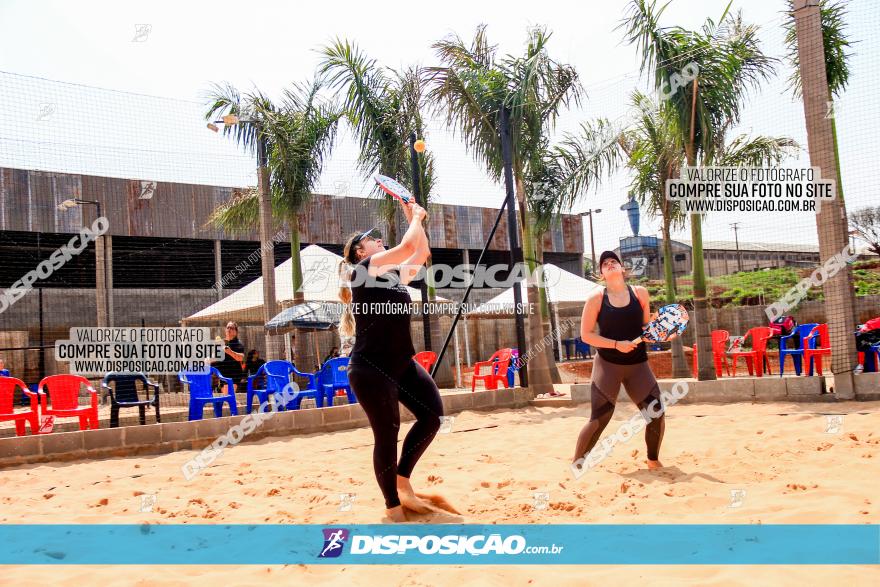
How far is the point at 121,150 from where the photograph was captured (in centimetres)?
855

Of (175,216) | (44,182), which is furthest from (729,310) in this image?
(44,182)

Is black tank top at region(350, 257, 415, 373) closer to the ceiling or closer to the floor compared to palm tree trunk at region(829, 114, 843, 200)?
closer to the floor

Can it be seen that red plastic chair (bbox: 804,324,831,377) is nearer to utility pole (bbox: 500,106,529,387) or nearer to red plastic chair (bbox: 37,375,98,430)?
utility pole (bbox: 500,106,529,387)

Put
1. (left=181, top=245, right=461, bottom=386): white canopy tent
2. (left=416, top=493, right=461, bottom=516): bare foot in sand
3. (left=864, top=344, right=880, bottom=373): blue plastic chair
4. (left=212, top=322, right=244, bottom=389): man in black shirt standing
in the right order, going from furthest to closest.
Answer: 1. (left=181, top=245, right=461, bottom=386): white canopy tent
2. (left=212, top=322, right=244, bottom=389): man in black shirt standing
3. (left=864, top=344, right=880, bottom=373): blue plastic chair
4. (left=416, top=493, right=461, bottom=516): bare foot in sand

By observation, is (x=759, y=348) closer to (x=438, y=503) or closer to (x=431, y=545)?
(x=438, y=503)

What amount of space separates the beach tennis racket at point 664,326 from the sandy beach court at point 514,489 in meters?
0.87

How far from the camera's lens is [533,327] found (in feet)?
33.1

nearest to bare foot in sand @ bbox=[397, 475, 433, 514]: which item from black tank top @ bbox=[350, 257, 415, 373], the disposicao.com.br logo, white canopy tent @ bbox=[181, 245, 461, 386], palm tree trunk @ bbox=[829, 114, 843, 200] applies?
the disposicao.com.br logo

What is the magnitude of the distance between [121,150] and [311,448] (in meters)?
4.91

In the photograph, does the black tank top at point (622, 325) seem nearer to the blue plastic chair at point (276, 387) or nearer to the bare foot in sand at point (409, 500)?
the bare foot in sand at point (409, 500)

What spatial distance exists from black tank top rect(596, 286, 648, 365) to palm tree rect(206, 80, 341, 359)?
26.3ft

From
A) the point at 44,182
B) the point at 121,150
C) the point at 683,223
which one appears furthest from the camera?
the point at 44,182

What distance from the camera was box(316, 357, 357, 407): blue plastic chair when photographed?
880 centimetres
